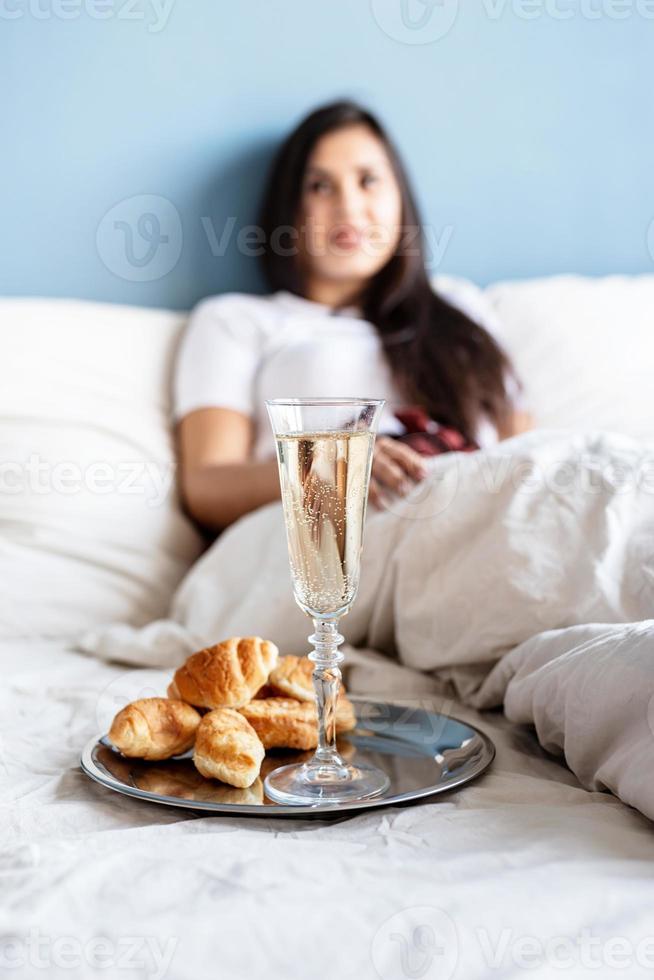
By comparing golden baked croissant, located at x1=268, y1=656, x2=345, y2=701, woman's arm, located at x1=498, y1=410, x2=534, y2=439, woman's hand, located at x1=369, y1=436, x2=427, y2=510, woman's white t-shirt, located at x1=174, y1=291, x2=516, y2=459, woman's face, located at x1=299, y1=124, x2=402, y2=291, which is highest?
woman's face, located at x1=299, y1=124, x2=402, y2=291

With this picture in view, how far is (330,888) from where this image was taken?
0.62 meters

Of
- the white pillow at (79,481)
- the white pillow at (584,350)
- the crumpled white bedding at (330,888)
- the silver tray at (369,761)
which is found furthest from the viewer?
the white pillow at (584,350)

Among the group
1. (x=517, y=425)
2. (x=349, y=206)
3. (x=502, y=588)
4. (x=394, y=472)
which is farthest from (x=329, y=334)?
(x=502, y=588)

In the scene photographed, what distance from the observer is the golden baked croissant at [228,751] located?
2.59 ft

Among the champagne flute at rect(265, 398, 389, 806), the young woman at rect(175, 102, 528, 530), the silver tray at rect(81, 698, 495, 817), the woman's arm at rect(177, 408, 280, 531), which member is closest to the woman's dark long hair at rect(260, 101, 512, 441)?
the young woman at rect(175, 102, 528, 530)

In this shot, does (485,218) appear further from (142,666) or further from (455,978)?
(455,978)

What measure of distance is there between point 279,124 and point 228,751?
4.90 feet

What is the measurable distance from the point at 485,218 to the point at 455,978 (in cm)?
175

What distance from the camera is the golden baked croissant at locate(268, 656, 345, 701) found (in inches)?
36.9

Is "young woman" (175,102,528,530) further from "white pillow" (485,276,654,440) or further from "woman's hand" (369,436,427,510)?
"woman's hand" (369,436,427,510)

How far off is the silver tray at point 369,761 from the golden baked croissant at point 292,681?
0.19 ft

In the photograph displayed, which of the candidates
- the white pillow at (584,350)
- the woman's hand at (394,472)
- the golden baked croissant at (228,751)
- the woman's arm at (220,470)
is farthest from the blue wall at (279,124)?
the golden baked croissant at (228,751)

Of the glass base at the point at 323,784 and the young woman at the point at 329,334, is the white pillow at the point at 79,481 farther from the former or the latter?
the glass base at the point at 323,784

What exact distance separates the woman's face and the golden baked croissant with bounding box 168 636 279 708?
1.15 metres
